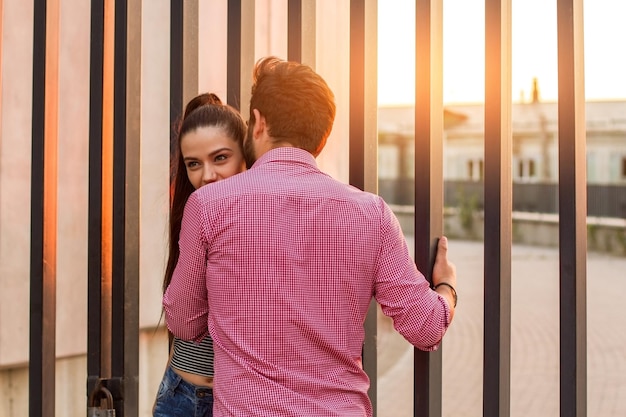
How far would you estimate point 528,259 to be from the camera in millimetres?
21297

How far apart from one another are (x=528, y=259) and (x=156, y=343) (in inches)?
717

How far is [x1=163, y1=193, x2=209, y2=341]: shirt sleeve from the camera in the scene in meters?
1.58

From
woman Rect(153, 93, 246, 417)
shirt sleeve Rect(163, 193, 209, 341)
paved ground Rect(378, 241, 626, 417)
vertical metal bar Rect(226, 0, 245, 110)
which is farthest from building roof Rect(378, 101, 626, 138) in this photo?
shirt sleeve Rect(163, 193, 209, 341)

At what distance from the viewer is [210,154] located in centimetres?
199

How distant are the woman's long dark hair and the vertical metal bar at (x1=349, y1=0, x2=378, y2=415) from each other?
0.29 m

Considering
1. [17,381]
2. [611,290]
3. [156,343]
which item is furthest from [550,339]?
[17,381]

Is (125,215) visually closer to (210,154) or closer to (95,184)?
(95,184)

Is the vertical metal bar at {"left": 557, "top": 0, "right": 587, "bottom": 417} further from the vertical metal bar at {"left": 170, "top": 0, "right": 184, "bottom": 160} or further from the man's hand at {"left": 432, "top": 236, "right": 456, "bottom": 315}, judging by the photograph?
the vertical metal bar at {"left": 170, "top": 0, "right": 184, "bottom": 160}

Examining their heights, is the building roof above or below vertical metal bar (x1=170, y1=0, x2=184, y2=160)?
above

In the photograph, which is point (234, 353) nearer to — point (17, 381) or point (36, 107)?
point (36, 107)

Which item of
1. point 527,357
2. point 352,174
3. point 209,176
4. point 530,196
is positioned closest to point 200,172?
point 209,176

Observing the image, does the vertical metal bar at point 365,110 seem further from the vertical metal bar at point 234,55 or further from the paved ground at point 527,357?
the paved ground at point 527,357

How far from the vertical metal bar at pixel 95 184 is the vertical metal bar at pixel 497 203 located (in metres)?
1.21

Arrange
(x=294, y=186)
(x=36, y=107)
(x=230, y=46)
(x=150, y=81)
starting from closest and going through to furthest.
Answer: (x=294, y=186) → (x=230, y=46) → (x=36, y=107) → (x=150, y=81)
